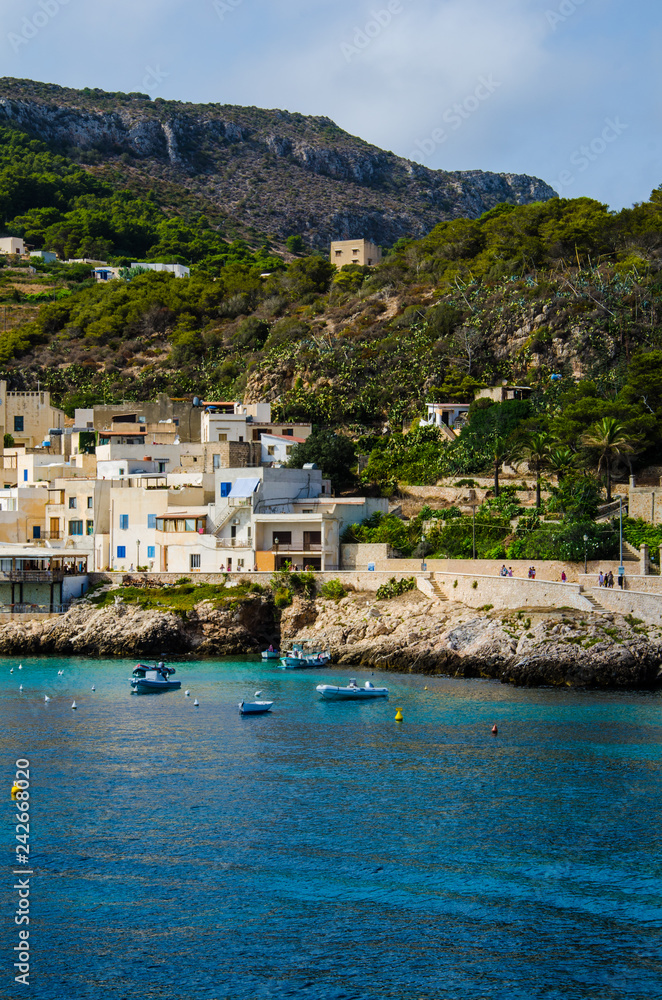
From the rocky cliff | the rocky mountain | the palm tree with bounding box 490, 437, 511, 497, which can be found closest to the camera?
the rocky cliff

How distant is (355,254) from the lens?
134 meters

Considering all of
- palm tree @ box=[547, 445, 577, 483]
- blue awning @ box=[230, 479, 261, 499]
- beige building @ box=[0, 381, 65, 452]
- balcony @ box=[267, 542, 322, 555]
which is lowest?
balcony @ box=[267, 542, 322, 555]

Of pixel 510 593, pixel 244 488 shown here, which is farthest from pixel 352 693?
pixel 244 488

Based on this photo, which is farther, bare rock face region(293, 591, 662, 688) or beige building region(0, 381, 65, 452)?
→ beige building region(0, 381, 65, 452)

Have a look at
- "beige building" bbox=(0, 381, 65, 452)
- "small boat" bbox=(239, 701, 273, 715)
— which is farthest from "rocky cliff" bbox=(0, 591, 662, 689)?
"beige building" bbox=(0, 381, 65, 452)

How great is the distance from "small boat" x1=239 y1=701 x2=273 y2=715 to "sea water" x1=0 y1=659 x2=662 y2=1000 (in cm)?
62

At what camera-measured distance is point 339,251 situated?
5364 inches

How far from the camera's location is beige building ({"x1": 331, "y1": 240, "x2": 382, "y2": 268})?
439ft

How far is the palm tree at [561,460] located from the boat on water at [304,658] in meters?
18.9

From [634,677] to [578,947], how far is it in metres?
23.2

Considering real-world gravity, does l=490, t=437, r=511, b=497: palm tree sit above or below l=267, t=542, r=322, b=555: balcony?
above

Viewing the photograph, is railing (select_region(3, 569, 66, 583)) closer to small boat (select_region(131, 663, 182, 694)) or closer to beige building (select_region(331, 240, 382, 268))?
small boat (select_region(131, 663, 182, 694))

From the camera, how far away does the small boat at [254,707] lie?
40.1m

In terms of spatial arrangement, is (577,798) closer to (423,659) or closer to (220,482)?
(423,659)
